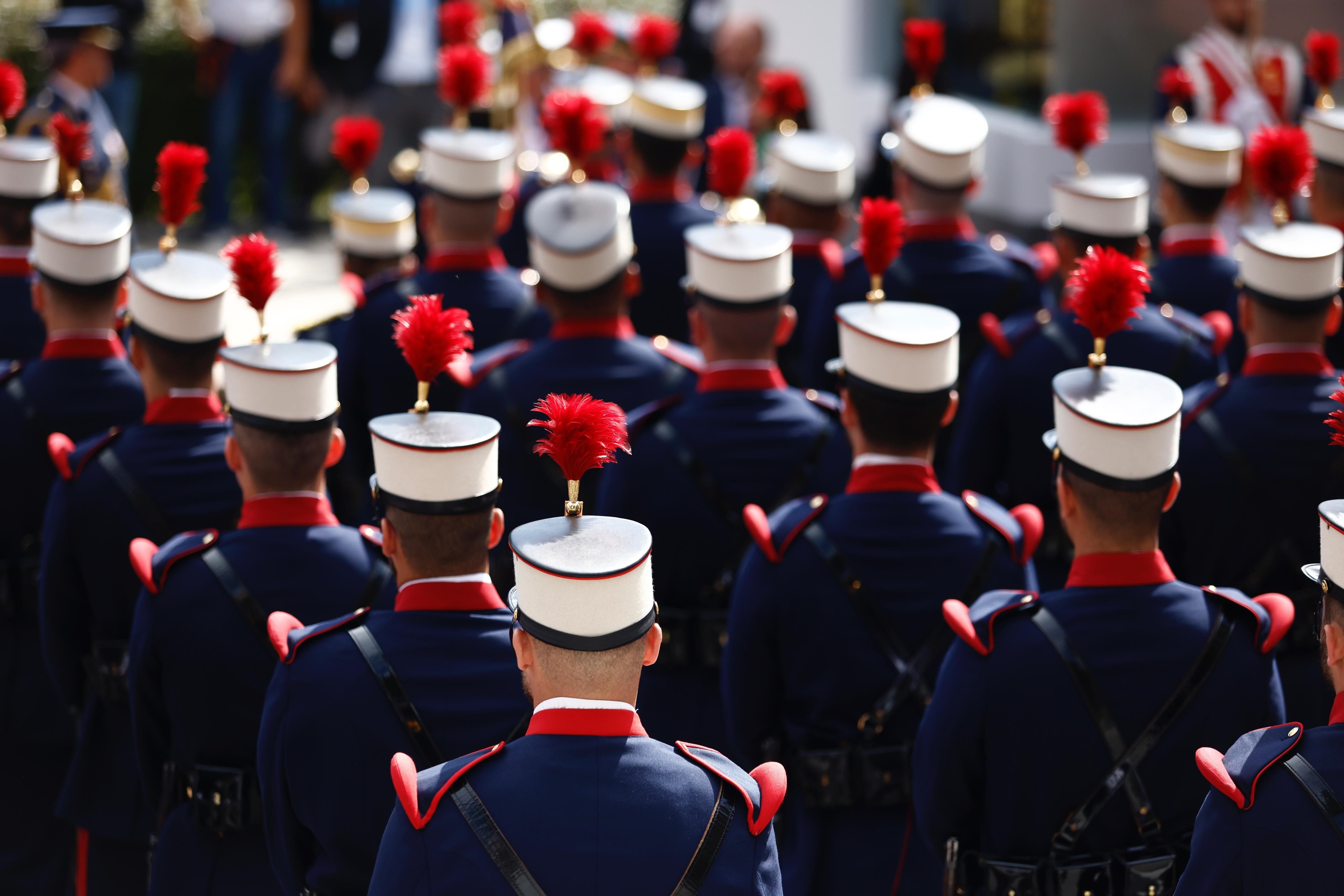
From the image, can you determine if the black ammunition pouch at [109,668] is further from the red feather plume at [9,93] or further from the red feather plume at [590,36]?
the red feather plume at [590,36]

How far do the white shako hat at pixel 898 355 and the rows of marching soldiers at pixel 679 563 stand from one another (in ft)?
0.03

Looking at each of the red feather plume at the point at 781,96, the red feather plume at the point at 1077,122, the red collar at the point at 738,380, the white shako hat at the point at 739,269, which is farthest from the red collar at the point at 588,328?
the red feather plume at the point at 781,96

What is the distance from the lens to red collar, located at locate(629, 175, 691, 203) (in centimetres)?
609

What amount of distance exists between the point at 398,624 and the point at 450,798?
612 mm

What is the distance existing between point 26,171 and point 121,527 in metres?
2.01

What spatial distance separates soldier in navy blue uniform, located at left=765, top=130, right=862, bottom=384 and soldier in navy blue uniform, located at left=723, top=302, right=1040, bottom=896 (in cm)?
218

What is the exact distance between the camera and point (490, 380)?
14.4ft

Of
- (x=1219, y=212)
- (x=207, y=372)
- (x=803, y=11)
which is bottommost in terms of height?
(x=803, y=11)

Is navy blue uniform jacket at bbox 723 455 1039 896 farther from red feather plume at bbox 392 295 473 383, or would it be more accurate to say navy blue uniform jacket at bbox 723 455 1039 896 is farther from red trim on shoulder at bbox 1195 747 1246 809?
red trim on shoulder at bbox 1195 747 1246 809

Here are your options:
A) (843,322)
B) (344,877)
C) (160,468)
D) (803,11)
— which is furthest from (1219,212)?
(803,11)

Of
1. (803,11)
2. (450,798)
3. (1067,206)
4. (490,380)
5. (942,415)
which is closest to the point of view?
(450,798)

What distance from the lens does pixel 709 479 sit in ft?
12.5

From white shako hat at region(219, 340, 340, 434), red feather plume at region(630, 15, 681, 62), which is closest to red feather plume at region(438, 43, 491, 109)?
red feather plume at region(630, 15, 681, 62)

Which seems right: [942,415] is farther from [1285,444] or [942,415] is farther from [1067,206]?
[1067,206]
